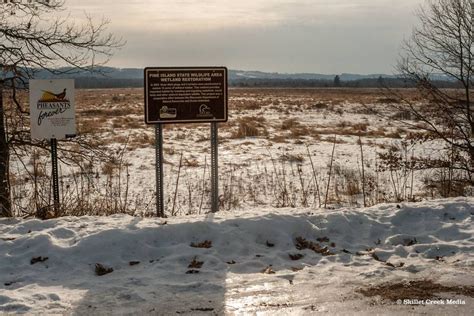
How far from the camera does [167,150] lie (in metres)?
19.7

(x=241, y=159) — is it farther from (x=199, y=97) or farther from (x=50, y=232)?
(x=50, y=232)

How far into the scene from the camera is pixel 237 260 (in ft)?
19.7

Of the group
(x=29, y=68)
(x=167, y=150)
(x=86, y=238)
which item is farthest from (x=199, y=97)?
(x=167, y=150)

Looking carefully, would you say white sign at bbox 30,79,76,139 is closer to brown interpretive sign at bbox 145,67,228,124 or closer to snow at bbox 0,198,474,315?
brown interpretive sign at bbox 145,67,228,124

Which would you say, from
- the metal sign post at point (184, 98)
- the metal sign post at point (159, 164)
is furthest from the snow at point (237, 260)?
the metal sign post at point (184, 98)

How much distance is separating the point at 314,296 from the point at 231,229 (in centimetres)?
196

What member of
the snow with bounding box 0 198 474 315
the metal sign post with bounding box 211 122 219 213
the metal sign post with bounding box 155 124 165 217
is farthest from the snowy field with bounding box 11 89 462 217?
the snow with bounding box 0 198 474 315

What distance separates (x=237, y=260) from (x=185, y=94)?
115 inches

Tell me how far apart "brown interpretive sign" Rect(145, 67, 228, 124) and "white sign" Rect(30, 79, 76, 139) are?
120 cm

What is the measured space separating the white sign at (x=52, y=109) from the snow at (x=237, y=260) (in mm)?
A: 1380

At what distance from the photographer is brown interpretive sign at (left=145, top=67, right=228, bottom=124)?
7.64 m

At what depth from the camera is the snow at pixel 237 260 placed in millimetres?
4777

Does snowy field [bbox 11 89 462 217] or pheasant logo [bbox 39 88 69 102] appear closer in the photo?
pheasant logo [bbox 39 88 69 102]

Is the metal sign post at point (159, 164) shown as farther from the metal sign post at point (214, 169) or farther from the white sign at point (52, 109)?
the white sign at point (52, 109)
